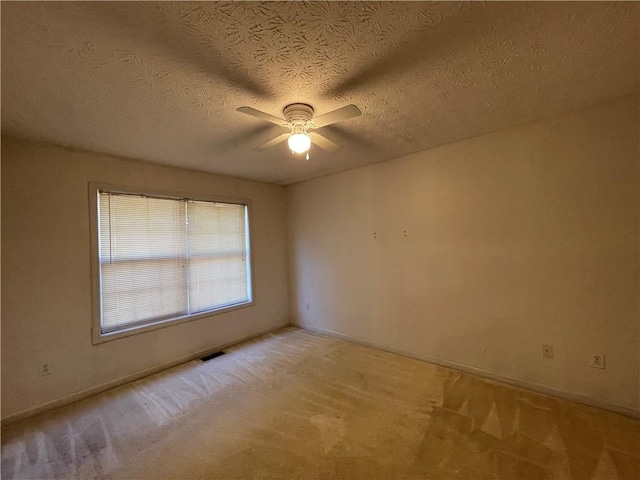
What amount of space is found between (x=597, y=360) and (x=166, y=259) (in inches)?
172

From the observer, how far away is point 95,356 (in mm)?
2750

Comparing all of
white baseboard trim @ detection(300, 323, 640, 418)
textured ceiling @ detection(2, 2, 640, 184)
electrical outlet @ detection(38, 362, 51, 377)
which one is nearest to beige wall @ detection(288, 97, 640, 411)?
white baseboard trim @ detection(300, 323, 640, 418)

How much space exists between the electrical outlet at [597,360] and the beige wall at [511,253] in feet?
0.13

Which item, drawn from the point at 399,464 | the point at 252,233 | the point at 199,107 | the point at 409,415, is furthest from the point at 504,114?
the point at 252,233

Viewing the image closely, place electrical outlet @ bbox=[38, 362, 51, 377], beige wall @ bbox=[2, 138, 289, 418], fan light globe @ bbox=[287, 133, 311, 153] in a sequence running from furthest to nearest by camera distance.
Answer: electrical outlet @ bbox=[38, 362, 51, 377]
beige wall @ bbox=[2, 138, 289, 418]
fan light globe @ bbox=[287, 133, 311, 153]

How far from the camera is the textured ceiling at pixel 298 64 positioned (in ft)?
4.03

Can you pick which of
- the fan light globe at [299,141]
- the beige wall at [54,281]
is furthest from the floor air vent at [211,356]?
the fan light globe at [299,141]

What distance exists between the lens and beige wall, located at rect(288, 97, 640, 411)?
2168 millimetres

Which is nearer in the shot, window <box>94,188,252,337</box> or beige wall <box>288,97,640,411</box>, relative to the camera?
beige wall <box>288,97,640,411</box>

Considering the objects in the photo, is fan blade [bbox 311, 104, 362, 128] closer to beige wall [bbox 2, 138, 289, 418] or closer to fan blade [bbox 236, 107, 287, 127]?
fan blade [bbox 236, 107, 287, 127]

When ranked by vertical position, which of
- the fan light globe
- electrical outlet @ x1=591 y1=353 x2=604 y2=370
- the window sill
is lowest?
electrical outlet @ x1=591 y1=353 x2=604 y2=370

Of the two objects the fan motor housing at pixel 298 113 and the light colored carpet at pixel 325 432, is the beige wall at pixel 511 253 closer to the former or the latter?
the light colored carpet at pixel 325 432

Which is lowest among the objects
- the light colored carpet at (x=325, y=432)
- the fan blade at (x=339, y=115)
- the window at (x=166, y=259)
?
the light colored carpet at (x=325, y=432)

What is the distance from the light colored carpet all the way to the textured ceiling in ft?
7.93
